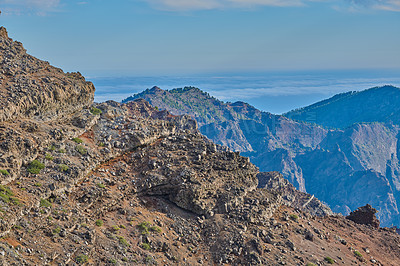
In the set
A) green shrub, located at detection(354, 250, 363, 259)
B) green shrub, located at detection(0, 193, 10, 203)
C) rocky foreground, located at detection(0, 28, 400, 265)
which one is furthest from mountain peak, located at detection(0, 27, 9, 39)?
green shrub, located at detection(354, 250, 363, 259)

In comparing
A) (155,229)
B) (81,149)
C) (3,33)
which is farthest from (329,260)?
(3,33)

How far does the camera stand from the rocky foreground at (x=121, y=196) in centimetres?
3378

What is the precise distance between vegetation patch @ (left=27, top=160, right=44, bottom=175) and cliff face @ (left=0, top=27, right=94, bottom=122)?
4.78 m

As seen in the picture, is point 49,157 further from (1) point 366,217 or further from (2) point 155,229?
(1) point 366,217

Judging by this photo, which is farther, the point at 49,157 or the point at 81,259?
the point at 49,157

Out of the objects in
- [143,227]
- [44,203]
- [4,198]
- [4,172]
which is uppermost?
[4,172]

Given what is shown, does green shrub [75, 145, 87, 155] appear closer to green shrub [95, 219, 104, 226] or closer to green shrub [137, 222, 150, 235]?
green shrub [95, 219, 104, 226]

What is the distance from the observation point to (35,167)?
3709 centimetres

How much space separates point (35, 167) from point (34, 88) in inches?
346

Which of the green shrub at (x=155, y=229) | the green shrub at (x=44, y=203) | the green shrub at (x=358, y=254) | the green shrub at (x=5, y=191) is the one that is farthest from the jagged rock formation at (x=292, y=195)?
the green shrub at (x=5, y=191)

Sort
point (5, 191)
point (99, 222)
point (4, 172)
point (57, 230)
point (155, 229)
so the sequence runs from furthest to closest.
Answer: point (155, 229) → point (99, 222) → point (4, 172) → point (57, 230) → point (5, 191)

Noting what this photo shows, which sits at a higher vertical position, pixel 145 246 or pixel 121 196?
pixel 121 196

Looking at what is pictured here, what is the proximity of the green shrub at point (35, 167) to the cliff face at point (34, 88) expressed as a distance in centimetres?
478

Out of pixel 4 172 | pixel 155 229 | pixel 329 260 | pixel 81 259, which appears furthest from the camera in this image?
pixel 329 260
